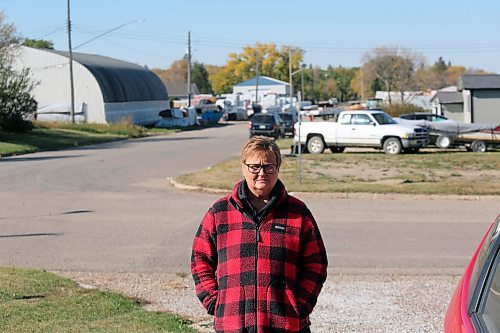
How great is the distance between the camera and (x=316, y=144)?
33781 mm

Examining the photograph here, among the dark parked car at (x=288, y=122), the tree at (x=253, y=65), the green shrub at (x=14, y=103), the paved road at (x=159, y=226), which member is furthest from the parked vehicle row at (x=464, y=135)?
the tree at (x=253, y=65)

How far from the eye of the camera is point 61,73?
67.8 meters

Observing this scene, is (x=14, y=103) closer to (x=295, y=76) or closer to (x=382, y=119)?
(x=382, y=119)

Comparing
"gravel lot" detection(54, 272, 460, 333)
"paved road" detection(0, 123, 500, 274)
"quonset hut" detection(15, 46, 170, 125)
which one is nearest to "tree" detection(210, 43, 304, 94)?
"quonset hut" detection(15, 46, 170, 125)

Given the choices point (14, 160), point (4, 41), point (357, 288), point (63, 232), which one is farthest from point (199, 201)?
point (4, 41)

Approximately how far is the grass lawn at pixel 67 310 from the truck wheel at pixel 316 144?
24.2 meters

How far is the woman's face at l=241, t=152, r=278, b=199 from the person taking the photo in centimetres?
448

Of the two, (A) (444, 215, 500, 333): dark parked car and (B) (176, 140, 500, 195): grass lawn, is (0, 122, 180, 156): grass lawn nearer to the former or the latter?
(B) (176, 140, 500, 195): grass lawn

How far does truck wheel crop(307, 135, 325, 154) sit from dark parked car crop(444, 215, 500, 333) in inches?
1172

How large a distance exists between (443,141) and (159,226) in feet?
71.4

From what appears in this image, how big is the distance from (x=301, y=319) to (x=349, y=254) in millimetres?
8039

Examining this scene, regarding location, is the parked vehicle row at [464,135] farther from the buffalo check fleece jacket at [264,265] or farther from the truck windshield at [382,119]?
the buffalo check fleece jacket at [264,265]

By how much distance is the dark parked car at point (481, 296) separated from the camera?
10.8ft

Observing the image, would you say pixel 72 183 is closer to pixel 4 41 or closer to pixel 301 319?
pixel 301 319
